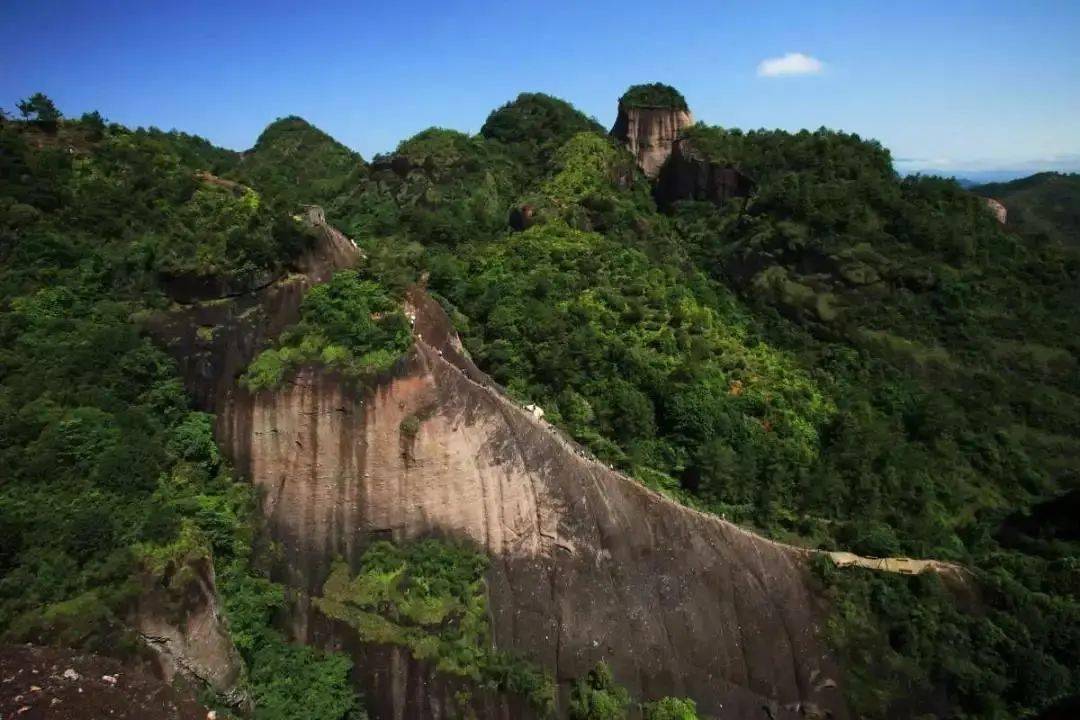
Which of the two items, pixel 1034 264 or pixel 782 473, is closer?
pixel 782 473

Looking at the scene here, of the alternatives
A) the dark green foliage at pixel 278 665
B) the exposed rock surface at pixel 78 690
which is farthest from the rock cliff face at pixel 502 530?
the exposed rock surface at pixel 78 690

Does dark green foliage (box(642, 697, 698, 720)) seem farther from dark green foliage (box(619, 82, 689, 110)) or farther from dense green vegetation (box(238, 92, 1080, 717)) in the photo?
dark green foliage (box(619, 82, 689, 110))

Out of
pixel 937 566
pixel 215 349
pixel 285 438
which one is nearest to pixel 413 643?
pixel 285 438

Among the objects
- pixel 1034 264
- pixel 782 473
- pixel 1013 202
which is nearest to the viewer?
pixel 782 473

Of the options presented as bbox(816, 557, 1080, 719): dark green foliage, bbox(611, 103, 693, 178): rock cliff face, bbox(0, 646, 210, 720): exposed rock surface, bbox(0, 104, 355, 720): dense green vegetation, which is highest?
bbox(611, 103, 693, 178): rock cliff face

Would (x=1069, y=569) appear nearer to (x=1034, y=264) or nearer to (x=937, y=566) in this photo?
(x=937, y=566)

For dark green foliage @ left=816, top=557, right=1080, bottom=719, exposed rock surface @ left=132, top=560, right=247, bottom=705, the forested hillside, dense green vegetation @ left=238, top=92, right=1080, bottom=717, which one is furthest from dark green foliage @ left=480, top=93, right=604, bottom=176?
exposed rock surface @ left=132, top=560, right=247, bottom=705

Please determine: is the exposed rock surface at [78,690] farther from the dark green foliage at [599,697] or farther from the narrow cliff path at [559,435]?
the narrow cliff path at [559,435]
